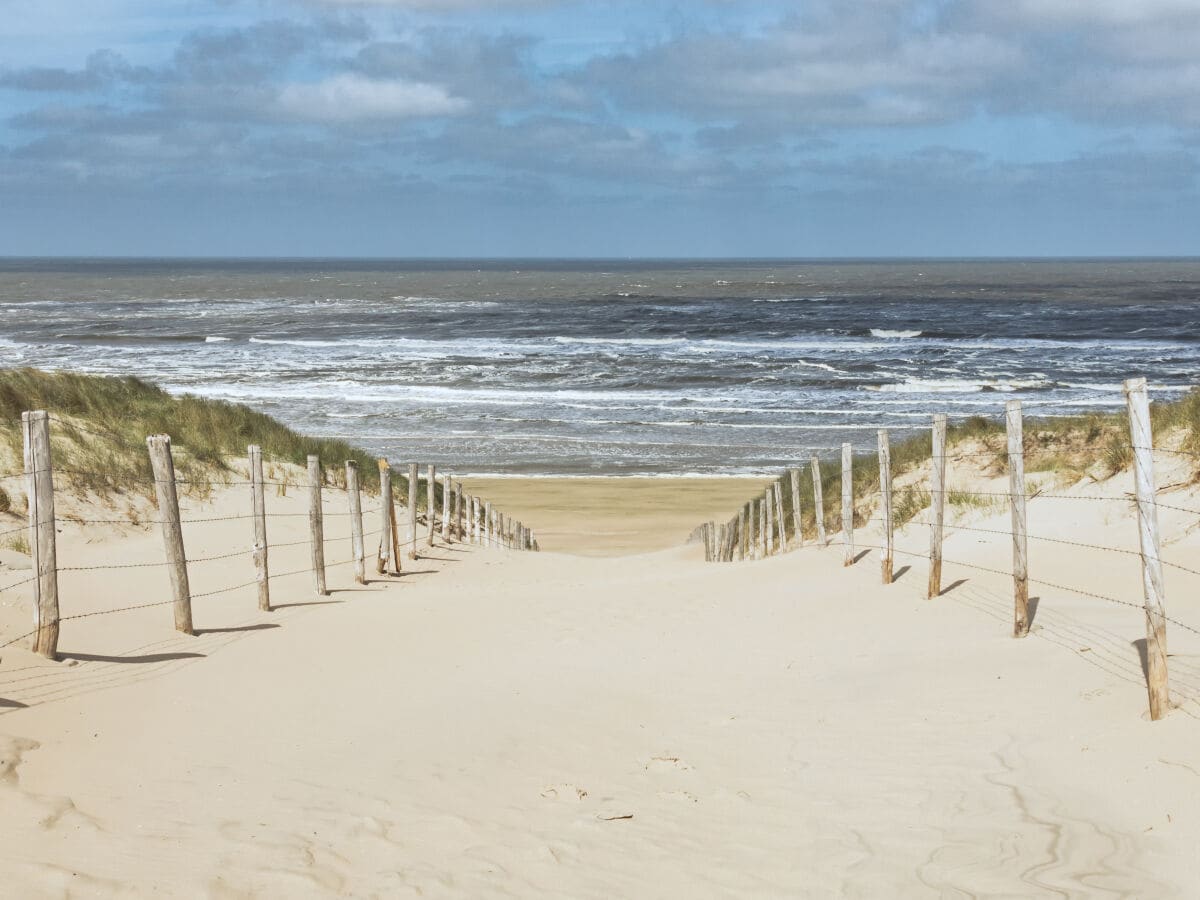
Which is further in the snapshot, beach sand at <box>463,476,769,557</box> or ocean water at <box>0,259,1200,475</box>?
ocean water at <box>0,259,1200,475</box>

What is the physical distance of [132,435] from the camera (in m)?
17.8

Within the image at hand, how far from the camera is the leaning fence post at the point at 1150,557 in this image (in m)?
6.37

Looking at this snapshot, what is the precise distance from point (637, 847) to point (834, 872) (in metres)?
0.90

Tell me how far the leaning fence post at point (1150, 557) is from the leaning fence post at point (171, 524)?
Result: 687 cm

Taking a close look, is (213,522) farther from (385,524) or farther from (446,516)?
(446,516)

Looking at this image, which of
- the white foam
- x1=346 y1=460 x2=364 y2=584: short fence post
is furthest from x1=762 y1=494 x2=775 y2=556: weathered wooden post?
the white foam

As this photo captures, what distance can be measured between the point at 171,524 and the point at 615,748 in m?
4.39

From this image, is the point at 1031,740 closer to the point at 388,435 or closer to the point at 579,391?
the point at 388,435

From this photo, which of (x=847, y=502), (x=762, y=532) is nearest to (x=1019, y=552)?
(x=847, y=502)

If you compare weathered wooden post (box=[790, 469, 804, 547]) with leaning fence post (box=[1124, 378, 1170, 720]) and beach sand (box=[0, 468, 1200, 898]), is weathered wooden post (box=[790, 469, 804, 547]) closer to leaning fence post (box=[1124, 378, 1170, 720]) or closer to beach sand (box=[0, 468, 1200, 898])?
beach sand (box=[0, 468, 1200, 898])

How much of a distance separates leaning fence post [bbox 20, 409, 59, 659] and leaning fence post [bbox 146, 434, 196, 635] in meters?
1.44

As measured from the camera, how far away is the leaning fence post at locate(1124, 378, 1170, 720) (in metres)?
6.37

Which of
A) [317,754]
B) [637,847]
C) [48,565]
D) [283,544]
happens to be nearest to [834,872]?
[637,847]

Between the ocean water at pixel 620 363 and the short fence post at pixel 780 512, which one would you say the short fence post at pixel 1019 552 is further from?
the ocean water at pixel 620 363
